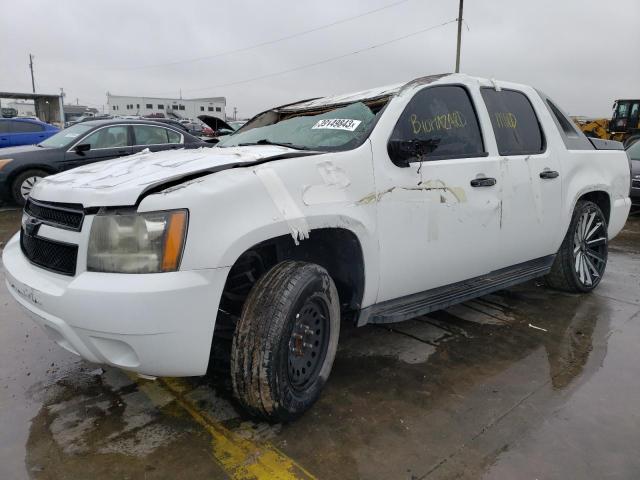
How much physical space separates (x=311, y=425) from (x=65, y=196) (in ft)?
5.26

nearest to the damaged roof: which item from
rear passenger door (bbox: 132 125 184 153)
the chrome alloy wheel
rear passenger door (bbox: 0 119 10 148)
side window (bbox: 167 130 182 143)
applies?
the chrome alloy wheel

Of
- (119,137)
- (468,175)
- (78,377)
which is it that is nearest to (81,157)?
(119,137)

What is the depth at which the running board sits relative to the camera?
285cm

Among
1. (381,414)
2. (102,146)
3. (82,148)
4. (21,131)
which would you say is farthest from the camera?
(21,131)

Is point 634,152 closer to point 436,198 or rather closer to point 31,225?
point 436,198

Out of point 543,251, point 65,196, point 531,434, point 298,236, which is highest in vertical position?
point 65,196

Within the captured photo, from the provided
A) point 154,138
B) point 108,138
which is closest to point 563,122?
point 154,138

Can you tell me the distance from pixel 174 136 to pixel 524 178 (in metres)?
6.97

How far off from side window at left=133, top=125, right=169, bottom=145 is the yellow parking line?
703 centimetres

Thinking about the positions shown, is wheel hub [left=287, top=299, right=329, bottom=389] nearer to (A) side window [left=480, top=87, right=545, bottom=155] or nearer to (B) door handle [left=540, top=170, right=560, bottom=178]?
(A) side window [left=480, top=87, right=545, bottom=155]

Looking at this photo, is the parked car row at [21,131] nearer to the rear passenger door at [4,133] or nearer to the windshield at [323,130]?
the rear passenger door at [4,133]

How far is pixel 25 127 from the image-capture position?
1243 cm

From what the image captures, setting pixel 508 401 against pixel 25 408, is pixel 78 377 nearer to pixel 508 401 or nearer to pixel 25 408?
pixel 25 408

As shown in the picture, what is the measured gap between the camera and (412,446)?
2.36m
